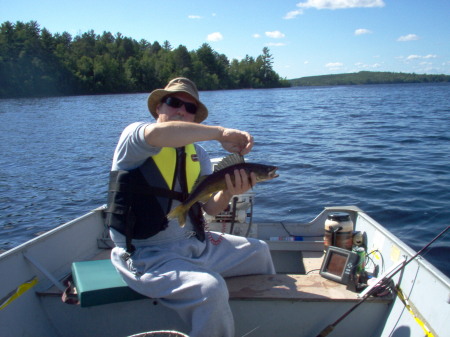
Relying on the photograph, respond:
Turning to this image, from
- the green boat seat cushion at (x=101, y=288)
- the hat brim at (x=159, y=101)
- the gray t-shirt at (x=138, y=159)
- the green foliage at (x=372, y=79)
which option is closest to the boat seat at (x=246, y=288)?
the green boat seat cushion at (x=101, y=288)

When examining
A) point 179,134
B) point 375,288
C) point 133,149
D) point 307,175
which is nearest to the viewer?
point 179,134

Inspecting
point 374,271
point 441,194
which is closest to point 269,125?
point 441,194

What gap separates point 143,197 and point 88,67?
8657 cm

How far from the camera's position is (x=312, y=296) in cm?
376

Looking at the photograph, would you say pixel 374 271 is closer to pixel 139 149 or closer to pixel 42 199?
pixel 139 149

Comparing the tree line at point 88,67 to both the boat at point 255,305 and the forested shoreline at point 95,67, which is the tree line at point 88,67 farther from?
the boat at point 255,305

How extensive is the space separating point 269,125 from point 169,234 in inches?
904

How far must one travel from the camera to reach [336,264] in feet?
14.1

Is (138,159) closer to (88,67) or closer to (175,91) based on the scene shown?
(175,91)

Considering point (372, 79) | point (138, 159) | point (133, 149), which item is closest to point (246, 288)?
point (138, 159)

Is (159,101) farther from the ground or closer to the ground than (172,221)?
farther from the ground

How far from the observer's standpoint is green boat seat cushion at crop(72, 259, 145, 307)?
333 centimetres

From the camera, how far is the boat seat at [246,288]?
11.1 ft

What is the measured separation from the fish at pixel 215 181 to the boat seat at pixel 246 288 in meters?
0.77
